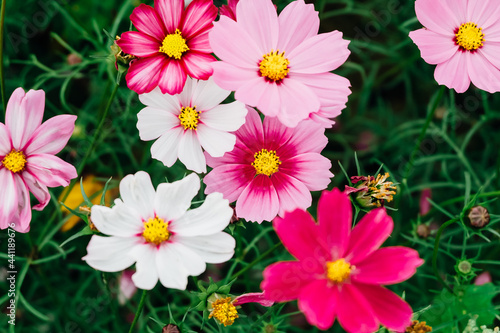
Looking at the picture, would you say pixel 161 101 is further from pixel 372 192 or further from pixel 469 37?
pixel 469 37

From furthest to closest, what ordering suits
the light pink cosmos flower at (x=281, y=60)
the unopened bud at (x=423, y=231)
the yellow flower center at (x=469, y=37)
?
the unopened bud at (x=423, y=231) < the yellow flower center at (x=469, y=37) < the light pink cosmos flower at (x=281, y=60)

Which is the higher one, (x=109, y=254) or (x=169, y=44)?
(x=169, y=44)

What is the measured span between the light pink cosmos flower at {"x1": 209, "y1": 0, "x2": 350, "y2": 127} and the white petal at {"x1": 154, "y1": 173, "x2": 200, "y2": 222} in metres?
0.14

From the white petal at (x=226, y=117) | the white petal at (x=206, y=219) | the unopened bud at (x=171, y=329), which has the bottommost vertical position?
the unopened bud at (x=171, y=329)

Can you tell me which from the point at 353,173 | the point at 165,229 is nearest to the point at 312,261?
the point at 165,229

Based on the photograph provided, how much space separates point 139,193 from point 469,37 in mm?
581

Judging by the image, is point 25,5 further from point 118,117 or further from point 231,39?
point 231,39

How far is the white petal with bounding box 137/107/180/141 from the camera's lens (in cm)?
71

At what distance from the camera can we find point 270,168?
0.76 meters

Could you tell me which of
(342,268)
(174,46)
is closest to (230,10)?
(174,46)

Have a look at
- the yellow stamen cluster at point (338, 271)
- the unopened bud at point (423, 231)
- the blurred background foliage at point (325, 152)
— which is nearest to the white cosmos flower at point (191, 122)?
the yellow stamen cluster at point (338, 271)

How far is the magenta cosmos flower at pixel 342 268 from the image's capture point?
23.6 inches

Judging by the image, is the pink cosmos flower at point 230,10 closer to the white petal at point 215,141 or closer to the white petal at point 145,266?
the white petal at point 215,141

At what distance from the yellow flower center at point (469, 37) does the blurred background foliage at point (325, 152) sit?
0.28 m
